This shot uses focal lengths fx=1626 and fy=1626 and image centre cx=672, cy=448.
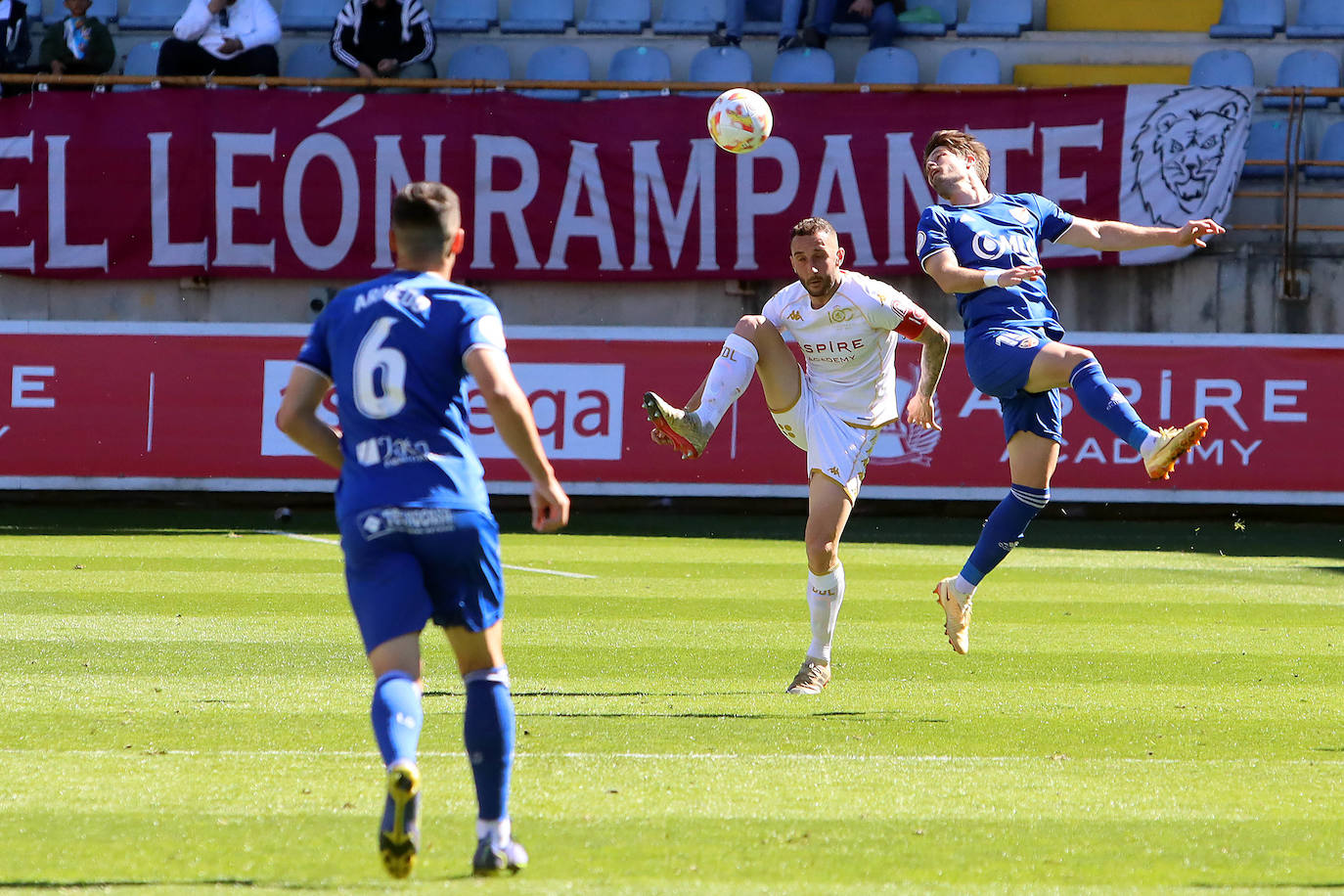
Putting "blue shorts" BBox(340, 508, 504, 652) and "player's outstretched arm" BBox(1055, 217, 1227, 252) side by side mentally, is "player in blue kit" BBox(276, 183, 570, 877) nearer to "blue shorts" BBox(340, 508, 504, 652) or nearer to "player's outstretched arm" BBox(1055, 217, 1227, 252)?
"blue shorts" BBox(340, 508, 504, 652)

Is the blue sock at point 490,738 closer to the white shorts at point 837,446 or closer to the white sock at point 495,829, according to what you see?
the white sock at point 495,829

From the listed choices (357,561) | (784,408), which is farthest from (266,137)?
(357,561)

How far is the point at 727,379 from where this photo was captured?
7.49 meters

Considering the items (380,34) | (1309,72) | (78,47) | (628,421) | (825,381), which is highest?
(380,34)

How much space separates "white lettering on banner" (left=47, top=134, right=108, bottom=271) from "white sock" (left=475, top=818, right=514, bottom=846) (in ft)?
50.0

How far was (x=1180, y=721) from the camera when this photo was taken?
6582mm

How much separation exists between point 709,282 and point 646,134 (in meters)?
1.75

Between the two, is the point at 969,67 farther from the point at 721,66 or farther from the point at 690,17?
the point at 690,17

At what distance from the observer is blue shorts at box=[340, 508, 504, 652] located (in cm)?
389

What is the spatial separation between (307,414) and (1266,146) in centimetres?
1630

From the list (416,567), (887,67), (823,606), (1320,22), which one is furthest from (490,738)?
(1320,22)

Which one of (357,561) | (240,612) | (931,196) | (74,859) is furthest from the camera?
(931,196)

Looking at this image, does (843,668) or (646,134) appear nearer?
(843,668)

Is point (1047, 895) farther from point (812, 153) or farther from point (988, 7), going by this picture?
point (988, 7)
